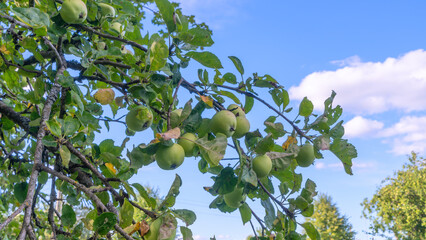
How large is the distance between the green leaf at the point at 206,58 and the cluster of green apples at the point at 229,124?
0.69ft

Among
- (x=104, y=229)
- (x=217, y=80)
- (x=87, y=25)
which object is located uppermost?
(x=87, y=25)

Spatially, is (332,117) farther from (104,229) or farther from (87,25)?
(87,25)

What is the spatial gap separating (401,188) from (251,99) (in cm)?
1421

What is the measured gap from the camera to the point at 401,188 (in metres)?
13.7

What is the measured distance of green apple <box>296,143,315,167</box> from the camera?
4.79 feet

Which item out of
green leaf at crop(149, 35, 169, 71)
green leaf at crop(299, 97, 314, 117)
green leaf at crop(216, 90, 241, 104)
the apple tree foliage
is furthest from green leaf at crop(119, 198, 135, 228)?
green leaf at crop(299, 97, 314, 117)

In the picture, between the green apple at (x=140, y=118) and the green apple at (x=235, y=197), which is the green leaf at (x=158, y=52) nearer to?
the green apple at (x=140, y=118)

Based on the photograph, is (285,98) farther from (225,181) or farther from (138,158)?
(138,158)

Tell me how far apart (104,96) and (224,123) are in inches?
24.8

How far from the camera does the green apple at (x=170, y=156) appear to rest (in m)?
1.19

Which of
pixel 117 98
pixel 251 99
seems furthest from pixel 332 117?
pixel 117 98

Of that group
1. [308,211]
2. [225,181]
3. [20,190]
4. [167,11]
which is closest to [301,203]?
[308,211]

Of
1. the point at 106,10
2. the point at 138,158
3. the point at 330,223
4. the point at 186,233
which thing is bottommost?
the point at 186,233

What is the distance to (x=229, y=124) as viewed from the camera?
1292 millimetres
